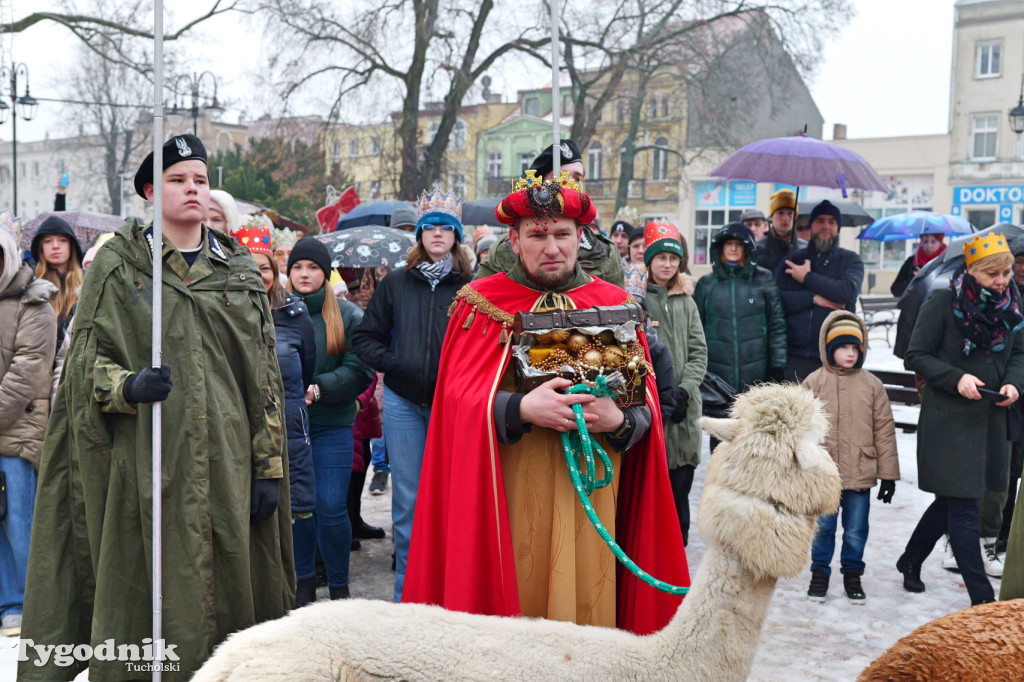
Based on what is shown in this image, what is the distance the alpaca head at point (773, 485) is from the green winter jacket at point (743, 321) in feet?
14.7

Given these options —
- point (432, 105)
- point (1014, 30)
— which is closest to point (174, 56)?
point (432, 105)

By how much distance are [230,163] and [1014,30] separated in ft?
→ 119

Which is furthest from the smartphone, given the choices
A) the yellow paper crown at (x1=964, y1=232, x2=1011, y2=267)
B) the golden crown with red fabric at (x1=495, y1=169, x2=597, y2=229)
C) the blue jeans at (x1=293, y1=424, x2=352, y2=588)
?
the blue jeans at (x1=293, y1=424, x2=352, y2=588)

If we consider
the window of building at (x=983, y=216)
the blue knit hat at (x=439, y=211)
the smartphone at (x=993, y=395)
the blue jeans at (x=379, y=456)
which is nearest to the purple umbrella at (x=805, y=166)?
the smartphone at (x=993, y=395)

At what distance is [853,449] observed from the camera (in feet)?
18.8

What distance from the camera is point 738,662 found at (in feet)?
7.82

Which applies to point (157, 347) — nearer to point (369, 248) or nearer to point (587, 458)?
point (587, 458)

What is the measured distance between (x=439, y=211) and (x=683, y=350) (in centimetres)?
199

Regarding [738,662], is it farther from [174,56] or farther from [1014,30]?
[1014,30]

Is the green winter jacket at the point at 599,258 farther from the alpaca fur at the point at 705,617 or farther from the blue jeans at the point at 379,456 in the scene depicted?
the blue jeans at the point at 379,456

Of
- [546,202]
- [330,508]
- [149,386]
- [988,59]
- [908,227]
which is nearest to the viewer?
[149,386]

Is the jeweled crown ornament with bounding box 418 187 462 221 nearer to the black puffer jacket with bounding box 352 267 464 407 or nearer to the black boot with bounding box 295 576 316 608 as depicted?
the black puffer jacket with bounding box 352 267 464 407

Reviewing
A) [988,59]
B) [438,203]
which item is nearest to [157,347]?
[438,203]

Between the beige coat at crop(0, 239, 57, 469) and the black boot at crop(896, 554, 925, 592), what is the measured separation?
5449 mm
